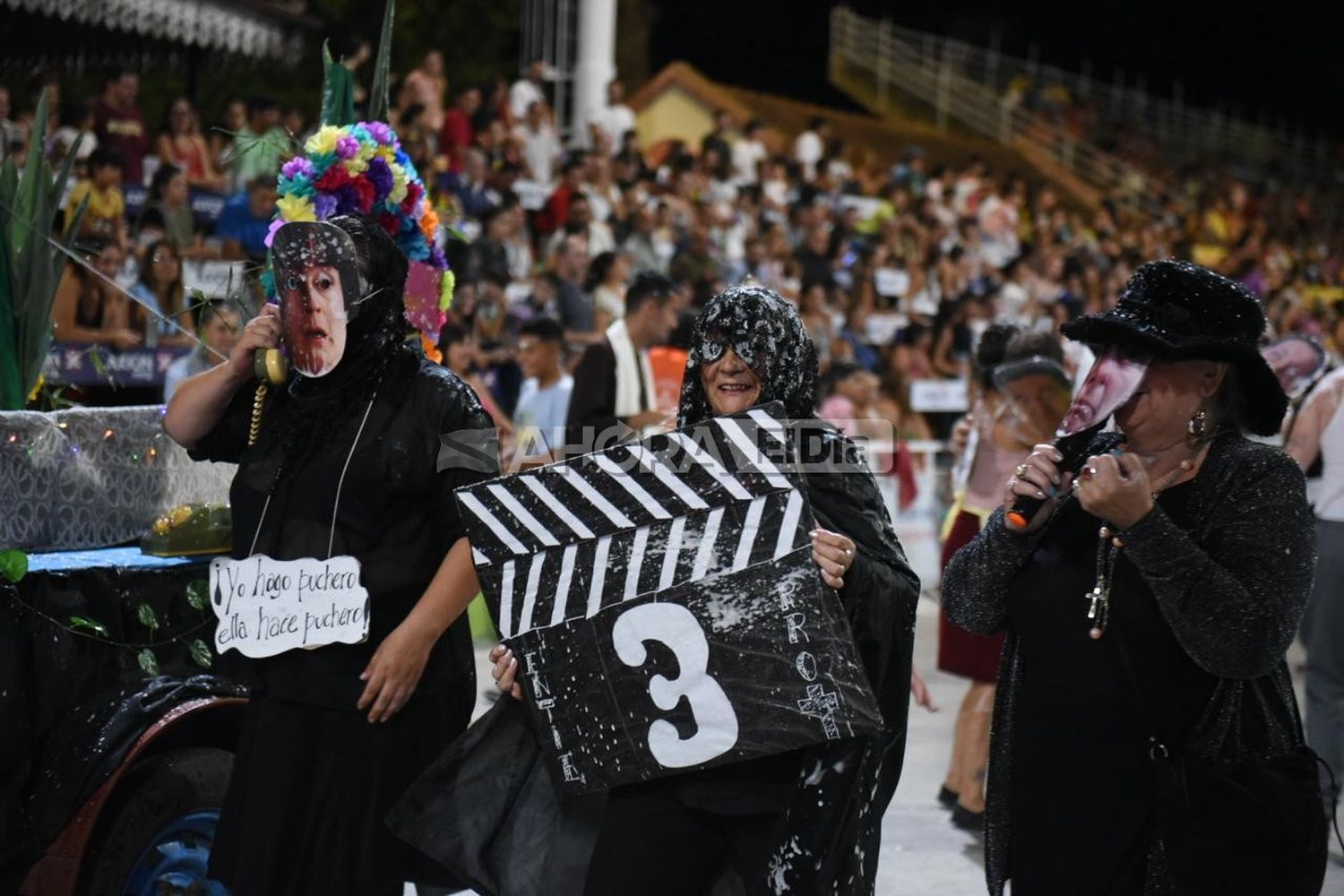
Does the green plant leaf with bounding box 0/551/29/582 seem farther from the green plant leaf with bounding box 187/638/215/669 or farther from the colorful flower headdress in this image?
the colorful flower headdress

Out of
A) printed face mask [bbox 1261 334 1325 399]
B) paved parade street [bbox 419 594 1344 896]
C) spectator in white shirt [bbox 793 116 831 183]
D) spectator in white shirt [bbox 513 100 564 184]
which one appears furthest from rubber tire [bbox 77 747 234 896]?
spectator in white shirt [bbox 793 116 831 183]

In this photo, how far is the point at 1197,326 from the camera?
290 centimetres

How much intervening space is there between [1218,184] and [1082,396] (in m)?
25.0

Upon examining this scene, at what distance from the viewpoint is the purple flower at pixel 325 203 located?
4285mm

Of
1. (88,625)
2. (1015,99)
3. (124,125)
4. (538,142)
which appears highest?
(1015,99)

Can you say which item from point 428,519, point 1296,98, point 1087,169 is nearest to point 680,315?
point 428,519

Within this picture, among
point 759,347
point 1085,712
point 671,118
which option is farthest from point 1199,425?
point 671,118

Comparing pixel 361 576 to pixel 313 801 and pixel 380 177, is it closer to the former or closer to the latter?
pixel 313 801

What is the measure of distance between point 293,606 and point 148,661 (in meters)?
0.72

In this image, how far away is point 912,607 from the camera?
3184 mm

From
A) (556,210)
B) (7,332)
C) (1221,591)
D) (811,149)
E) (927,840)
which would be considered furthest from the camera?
(811,149)

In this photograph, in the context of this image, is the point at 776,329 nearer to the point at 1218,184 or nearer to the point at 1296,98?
the point at 1218,184

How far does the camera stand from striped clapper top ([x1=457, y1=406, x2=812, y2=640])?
117 inches

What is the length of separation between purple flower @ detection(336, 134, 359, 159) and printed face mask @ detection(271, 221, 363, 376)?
97cm
